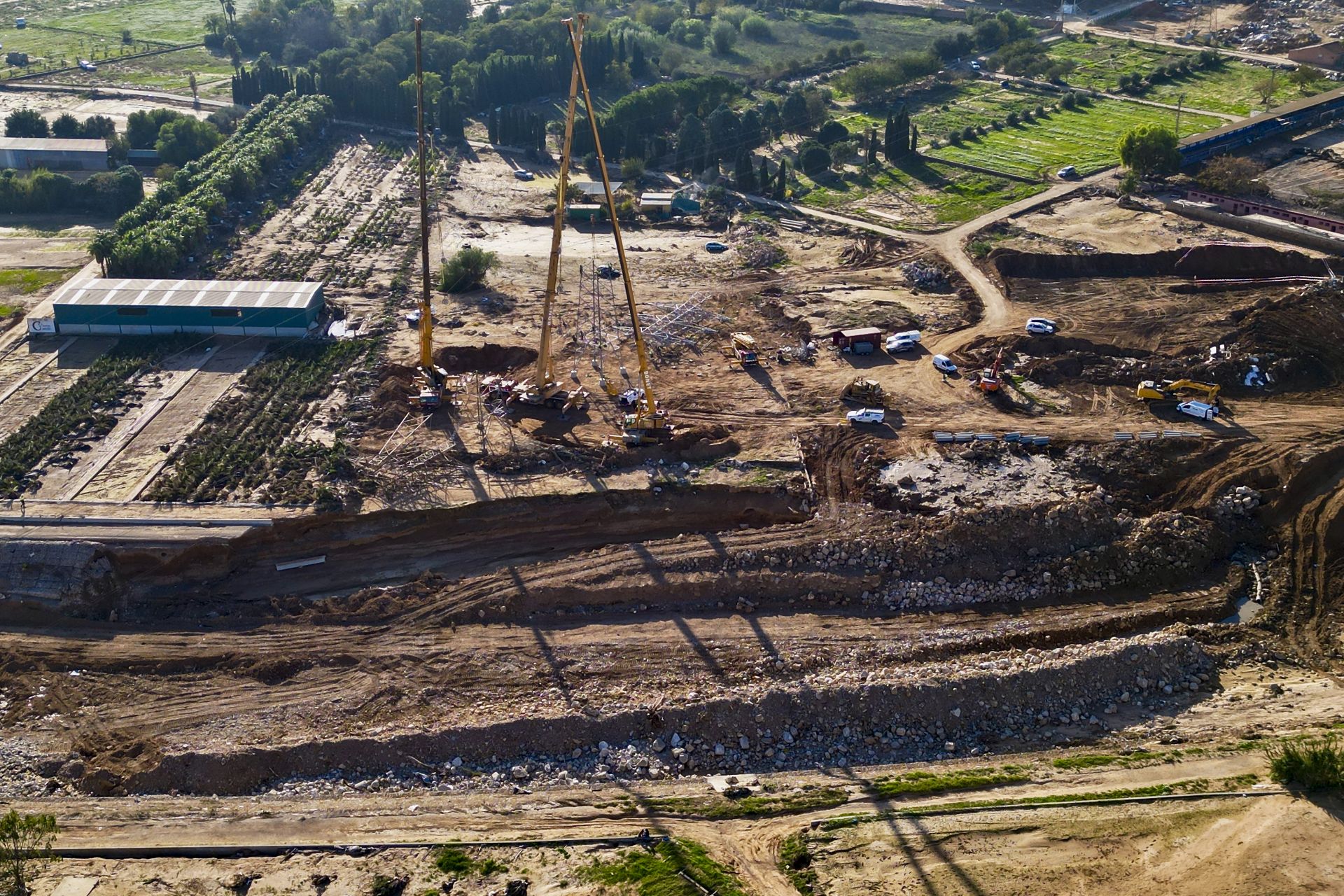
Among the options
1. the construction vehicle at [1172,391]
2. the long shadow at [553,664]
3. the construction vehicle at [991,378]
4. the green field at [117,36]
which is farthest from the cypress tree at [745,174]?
the green field at [117,36]

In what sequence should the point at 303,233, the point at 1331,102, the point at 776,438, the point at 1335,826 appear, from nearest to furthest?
the point at 1335,826 < the point at 776,438 < the point at 303,233 < the point at 1331,102

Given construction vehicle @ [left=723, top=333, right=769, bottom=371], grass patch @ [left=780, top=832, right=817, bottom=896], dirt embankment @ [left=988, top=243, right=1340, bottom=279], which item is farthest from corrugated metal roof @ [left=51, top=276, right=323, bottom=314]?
grass patch @ [left=780, top=832, right=817, bottom=896]

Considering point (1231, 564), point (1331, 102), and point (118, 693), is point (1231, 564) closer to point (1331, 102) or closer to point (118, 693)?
point (118, 693)

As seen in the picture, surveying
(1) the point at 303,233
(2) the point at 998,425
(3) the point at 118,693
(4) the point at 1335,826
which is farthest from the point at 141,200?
(4) the point at 1335,826

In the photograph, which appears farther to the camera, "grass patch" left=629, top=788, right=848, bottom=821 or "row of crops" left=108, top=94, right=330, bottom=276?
"row of crops" left=108, top=94, right=330, bottom=276

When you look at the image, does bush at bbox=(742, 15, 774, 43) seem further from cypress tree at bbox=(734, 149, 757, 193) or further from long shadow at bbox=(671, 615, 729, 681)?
long shadow at bbox=(671, 615, 729, 681)

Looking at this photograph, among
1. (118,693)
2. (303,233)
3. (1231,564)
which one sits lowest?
(118,693)
